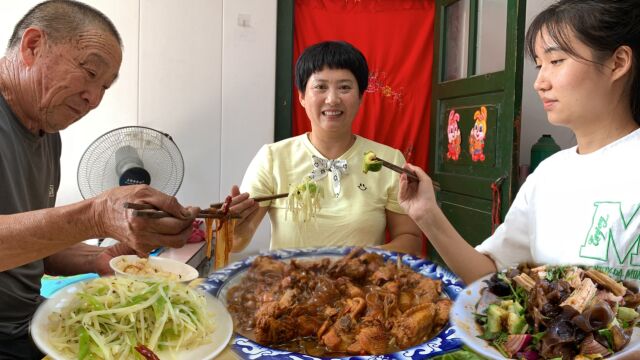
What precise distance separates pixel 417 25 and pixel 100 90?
3.76 m

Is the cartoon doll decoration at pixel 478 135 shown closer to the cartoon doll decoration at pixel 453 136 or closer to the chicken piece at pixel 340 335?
the cartoon doll decoration at pixel 453 136

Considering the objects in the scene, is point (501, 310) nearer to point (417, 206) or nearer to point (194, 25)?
point (417, 206)

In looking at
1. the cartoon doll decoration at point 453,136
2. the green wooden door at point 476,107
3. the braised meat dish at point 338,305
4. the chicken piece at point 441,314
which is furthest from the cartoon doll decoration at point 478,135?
the chicken piece at point 441,314

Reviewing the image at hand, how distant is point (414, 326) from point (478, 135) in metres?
3.09

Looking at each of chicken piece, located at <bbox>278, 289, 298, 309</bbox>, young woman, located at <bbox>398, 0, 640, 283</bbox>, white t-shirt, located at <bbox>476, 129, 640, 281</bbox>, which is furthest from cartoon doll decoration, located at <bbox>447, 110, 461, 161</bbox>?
chicken piece, located at <bbox>278, 289, 298, 309</bbox>

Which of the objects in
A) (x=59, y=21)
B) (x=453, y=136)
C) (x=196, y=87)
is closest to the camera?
(x=59, y=21)

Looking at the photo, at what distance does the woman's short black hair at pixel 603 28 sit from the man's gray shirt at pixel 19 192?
194 centimetres

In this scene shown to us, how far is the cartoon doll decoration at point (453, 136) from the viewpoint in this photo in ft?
14.0

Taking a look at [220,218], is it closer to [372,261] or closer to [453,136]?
[372,261]

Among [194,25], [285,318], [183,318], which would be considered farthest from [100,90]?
[194,25]

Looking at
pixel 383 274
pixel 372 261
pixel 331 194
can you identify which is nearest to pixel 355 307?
pixel 383 274

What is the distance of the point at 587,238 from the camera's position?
1.46 meters

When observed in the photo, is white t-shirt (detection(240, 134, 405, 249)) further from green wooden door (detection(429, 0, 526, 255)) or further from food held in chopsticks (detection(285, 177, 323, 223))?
green wooden door (detection(429, 0, 526, 255))

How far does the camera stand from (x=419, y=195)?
173 cm
